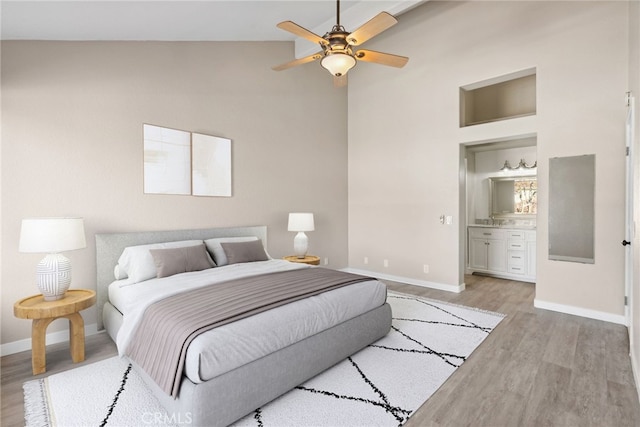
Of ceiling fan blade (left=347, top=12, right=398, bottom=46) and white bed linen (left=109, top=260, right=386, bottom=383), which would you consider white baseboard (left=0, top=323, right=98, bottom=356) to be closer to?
white bed linen (left=109, top=260, right=386, bottom=383)

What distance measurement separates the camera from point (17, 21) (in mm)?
2629

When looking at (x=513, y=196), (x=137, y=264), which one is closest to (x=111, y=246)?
(x=137, y=264)

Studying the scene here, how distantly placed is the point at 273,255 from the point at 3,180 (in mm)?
3071

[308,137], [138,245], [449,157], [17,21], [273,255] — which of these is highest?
[17,21]

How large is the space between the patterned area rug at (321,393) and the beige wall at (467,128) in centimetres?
185

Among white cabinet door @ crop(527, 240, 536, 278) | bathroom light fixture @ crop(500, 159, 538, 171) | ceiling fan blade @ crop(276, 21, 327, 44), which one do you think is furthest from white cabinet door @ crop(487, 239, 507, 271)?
ceiling fan blade @ crop(276, 21, 327, 44)

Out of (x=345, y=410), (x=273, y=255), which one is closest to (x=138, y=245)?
(x=273, y=255)

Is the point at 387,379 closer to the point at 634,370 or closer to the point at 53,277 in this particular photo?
the point at 634,370

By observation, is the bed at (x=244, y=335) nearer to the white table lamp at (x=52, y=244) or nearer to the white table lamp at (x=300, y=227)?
the white table lamp at (x=52, y=244)

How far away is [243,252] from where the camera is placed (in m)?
3.86

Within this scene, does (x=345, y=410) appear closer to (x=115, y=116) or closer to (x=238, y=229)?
(x=238, y=229)

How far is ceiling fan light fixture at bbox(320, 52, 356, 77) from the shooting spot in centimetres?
261

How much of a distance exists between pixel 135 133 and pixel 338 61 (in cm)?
236

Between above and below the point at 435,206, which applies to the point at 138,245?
below
